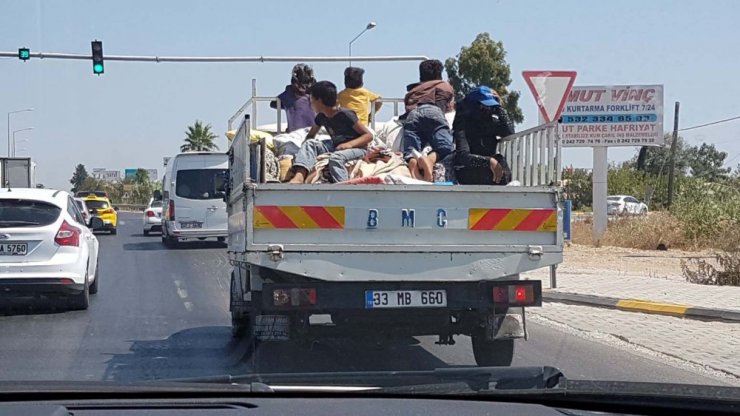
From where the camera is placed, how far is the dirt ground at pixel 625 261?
19.0m

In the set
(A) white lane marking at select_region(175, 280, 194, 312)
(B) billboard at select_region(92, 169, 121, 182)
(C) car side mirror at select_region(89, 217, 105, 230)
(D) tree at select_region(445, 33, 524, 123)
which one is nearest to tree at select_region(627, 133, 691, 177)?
(D) tree at select_region(445, 33, 524, 123)

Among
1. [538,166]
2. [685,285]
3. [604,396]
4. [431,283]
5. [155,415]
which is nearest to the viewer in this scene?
[155,415]

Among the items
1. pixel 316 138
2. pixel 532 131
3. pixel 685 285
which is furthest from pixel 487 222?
pixel 685 285

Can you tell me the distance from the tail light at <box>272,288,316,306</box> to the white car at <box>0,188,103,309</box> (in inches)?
242

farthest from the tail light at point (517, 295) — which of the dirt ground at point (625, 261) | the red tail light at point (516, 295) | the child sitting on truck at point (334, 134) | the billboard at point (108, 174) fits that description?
the billboard at point (108, 174)

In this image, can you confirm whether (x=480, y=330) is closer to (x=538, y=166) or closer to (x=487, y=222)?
(x=487, y=222)

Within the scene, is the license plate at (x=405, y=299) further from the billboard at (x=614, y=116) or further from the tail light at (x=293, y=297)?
the billboard at (x=614, y=116)

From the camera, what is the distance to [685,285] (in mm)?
15953

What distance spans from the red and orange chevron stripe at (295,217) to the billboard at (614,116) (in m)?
22.3

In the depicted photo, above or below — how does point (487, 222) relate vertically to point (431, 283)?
above

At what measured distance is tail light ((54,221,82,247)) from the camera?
1291 centimetres

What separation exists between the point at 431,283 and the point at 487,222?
679 millimetres

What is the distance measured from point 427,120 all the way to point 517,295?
2316 mm

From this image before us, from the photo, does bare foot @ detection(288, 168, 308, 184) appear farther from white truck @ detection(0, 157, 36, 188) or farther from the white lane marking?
white truck @ detection(0, 157, 36, 188)
